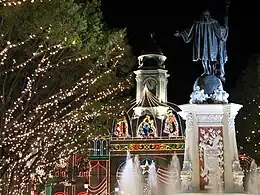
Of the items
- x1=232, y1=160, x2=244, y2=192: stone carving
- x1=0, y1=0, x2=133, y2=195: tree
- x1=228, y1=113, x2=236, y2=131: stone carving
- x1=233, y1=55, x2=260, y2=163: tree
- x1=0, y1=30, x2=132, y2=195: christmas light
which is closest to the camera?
x1=0, y1=0, x2=133, y2=195: tree

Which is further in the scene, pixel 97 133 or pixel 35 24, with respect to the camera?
pixel 97 133

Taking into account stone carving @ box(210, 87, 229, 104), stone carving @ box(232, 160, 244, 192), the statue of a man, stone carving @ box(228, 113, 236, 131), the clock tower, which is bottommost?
stone carving @ box(232, 160, 244, 192)

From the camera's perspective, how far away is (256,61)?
43500mm

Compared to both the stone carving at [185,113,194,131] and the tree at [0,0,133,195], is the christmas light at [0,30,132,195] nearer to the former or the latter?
the tree at [0,0,133,195]

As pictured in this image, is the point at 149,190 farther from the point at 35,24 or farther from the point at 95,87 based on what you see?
the point at 35,24

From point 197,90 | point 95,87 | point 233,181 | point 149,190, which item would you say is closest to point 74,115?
point 95,87

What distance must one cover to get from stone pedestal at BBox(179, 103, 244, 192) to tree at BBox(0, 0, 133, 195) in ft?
11.4

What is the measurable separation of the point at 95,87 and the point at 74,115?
56.8 inches

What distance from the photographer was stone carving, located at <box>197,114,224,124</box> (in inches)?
858

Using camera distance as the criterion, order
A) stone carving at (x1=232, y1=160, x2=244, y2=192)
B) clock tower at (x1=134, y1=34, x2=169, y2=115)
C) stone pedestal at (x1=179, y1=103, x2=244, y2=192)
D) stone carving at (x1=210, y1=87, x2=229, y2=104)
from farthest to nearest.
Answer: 1. clock tower at (x1=134, y1=34, x2=169, y2=115)
2. stone carving at (x1=210, y1=87, x2=229, y2=104)
3. stone pedestal at (x1=179, y1=103, x2=244, y2=192)
4. stone carving at (x1=232, y1=160, x2=244, y2=192)

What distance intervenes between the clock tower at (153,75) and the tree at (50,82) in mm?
29108

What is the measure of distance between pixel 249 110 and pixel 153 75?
53.1 ft

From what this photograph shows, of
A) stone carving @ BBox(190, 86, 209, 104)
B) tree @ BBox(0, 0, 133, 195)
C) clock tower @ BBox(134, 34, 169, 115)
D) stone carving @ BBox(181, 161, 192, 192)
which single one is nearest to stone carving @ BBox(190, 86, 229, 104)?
stone carving @ BBox(190, 86, 209, 104)

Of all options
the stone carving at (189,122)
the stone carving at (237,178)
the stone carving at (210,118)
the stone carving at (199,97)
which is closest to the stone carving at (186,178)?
the stone carving at (189,122)
